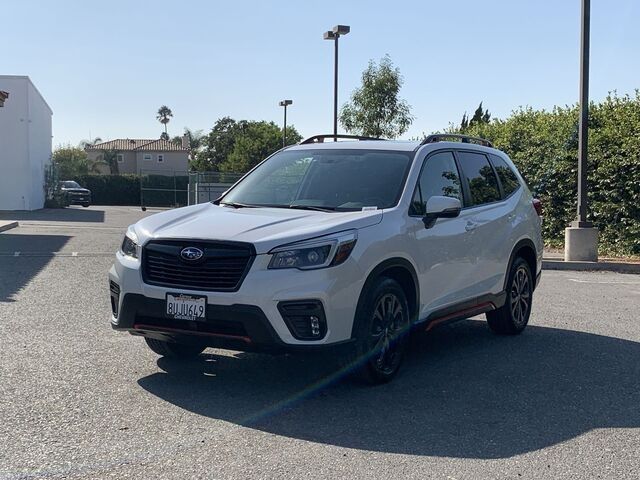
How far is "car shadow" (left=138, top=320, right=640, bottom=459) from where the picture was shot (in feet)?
15.1

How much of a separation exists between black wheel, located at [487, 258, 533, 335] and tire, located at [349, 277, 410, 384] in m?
2.12

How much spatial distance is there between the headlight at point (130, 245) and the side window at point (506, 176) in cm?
384

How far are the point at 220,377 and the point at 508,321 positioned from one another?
3219mm

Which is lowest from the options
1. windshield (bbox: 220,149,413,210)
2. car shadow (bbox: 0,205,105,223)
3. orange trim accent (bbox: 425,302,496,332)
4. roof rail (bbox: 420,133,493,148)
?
car shadow (bbox: 0,205,105,223)

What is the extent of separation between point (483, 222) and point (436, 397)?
2081mm

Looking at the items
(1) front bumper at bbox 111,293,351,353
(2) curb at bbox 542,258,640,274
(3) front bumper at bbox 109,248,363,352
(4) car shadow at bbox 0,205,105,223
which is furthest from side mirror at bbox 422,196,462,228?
(4) car shadow at bbox 0,205,105,223

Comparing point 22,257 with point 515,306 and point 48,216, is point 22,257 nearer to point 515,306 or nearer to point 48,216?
point 515,306

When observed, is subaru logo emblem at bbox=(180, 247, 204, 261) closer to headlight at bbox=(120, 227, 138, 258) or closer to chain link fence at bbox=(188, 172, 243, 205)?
headlight at bbox=(120, 227, 138, 258)

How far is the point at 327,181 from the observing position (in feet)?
20.7

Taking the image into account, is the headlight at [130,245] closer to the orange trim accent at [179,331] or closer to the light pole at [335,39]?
the orange trim accent at [179,331]

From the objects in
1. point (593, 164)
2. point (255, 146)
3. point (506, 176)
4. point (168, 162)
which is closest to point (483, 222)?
point (506, 176)

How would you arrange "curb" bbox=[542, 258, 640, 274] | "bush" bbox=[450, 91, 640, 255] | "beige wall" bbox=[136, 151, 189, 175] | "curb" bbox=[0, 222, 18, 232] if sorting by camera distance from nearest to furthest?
"curb" bbox=[542, 258, 640, 274] → "bush" bbox=[450, 91, 640, 255] → "curb" bbox=[0, 222, 18, 232] → "beige wall" bbox=[136, 151, 189, 175]

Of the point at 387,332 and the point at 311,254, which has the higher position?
the point at 311,254

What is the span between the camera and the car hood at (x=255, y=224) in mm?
5047
